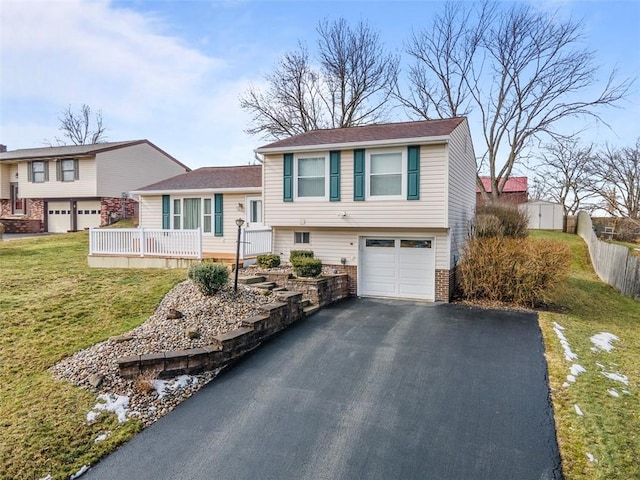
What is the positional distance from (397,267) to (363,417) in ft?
24.1

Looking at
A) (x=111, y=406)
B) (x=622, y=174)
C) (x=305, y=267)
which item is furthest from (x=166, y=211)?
(x=622, y=174)

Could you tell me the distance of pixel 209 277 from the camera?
819 centimetres

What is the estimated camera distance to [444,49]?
24359mm

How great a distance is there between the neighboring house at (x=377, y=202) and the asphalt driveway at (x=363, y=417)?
4.02 metres

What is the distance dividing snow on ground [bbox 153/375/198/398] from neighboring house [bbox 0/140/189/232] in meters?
21.1

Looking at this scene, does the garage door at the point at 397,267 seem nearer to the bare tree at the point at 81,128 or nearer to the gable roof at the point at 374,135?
the gable roof at the point at 374,135

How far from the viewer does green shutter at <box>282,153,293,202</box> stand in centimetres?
1200

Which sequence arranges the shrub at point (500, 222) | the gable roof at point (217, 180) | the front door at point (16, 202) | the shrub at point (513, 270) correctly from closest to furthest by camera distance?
the shrub at point (513, 270) < the shrub at point (500, 222) < the gable roof at point (217, 180) < the front door at point (16, 202)

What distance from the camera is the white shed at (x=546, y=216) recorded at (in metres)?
27.1

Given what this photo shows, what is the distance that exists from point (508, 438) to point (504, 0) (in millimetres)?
25594

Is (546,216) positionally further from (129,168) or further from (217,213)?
(129,168)

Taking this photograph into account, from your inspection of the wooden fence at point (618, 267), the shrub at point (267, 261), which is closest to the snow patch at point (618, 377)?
the shrub at point (267, 261)

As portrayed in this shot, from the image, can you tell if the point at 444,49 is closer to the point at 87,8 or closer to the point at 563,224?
the point at 563,224

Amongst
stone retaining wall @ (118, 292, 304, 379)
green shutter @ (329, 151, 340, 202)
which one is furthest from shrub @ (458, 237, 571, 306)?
stone retaining wall @ (118, 292, 304, 379)
